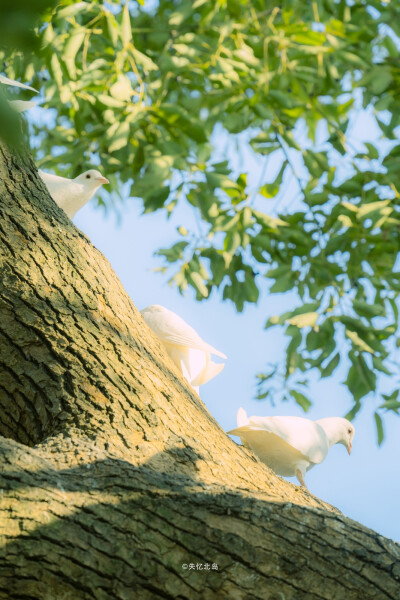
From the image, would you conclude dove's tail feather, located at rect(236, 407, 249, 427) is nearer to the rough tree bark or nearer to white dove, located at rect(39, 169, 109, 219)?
the rough tree bark

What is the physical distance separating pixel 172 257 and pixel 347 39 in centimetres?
164

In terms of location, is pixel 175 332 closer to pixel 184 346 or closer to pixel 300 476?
pixel 184 346

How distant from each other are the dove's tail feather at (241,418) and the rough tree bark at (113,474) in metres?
0.34

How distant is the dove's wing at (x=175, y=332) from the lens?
2344mm

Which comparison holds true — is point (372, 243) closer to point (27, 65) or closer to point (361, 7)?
point (361, 7)

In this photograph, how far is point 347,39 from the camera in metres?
3.92

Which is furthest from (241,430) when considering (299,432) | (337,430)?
(337,430)

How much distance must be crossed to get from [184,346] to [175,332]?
0.06m

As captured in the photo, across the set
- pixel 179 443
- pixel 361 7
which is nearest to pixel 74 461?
pixel 179 443

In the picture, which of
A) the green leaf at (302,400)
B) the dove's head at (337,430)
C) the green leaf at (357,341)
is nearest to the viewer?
the dove's head at (337,430)

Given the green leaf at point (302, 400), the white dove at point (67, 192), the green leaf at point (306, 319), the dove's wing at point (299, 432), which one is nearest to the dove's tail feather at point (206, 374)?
the dove's wing at point (299, 432)

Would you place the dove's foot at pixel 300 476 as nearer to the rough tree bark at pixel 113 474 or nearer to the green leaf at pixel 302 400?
the rough tree bark at pixel 113 474

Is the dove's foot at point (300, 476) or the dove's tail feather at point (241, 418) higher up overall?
the dove's tail feather at point (241, 418)

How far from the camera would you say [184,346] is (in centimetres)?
237
